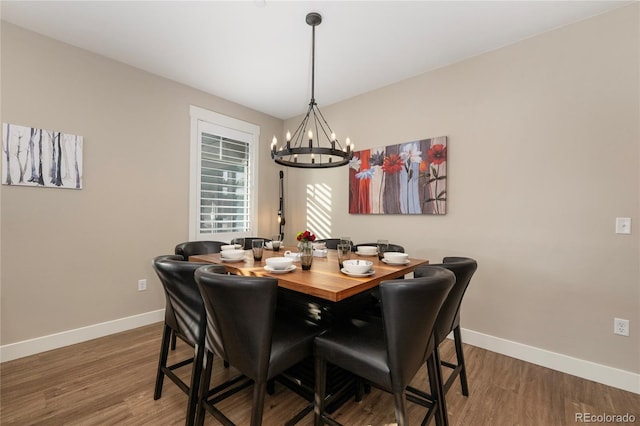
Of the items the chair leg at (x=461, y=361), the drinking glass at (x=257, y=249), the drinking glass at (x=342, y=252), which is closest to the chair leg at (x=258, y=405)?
the drinking glass at (x=342, y=252)

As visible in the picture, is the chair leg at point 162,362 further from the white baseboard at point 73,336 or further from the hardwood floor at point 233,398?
the white baseboard at point 73,336

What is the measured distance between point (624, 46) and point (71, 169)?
473cm

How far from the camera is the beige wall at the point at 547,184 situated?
2.14m

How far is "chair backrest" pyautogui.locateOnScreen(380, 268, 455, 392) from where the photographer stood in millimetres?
1211

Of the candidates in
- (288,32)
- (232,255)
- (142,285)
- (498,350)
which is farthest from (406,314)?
(142,285)

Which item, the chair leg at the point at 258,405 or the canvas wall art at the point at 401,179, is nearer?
the chair leg at the point at 258,405

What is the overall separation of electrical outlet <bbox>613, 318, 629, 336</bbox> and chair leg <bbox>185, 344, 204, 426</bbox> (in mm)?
2941

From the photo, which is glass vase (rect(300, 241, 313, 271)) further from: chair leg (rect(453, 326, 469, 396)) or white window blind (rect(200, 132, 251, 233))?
white window blind (rect(200, 132, 251, 233))

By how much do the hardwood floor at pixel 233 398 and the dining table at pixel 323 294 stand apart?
0.55 ft

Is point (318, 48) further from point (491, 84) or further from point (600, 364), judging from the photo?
point (600, 364)

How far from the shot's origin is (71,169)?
2.68 meters

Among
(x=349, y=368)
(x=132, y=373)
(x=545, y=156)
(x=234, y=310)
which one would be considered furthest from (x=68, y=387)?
(x=545, y=156)

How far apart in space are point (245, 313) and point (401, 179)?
2.50 meters

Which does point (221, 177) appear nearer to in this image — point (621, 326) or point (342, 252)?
point (342, 252)
